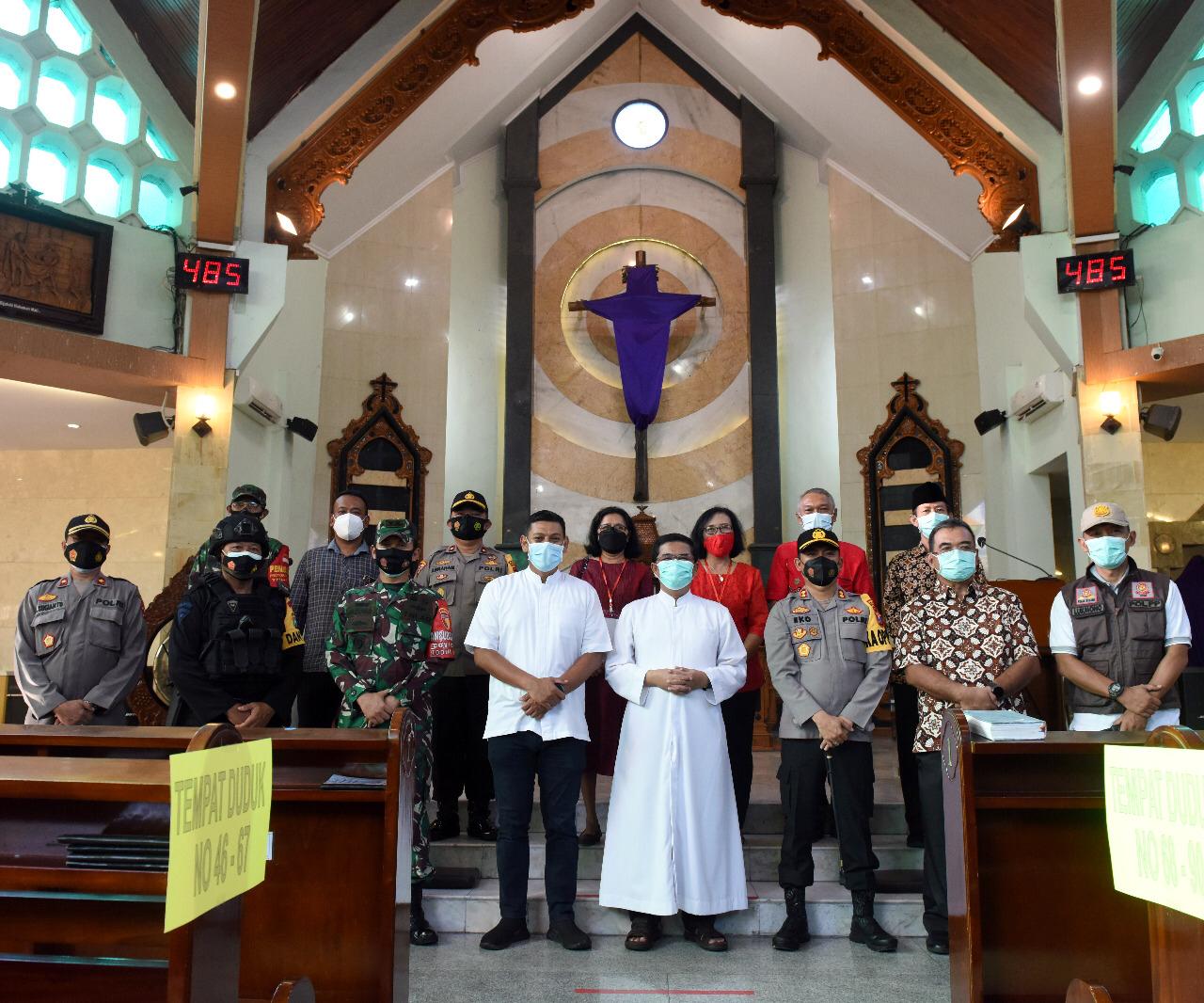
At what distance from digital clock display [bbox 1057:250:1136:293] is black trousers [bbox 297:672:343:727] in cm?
504

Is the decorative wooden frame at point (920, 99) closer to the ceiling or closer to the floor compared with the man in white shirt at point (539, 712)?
closer to the ceiling

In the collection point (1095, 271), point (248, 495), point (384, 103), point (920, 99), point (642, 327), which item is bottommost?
point (248, 495)

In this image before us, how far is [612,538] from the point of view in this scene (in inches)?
162

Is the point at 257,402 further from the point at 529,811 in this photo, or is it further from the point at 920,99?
the point at 920,99

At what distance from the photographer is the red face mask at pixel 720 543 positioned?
4105mm

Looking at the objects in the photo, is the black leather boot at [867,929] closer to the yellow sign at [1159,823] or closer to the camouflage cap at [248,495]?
the yellow sign at [1159,823]

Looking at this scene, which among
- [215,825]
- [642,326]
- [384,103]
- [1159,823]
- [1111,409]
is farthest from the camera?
[642,326]

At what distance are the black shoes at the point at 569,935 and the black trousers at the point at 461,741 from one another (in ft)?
2.48

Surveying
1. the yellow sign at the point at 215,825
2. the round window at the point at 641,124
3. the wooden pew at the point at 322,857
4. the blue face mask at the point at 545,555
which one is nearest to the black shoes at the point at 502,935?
the wooden pew at the point at 322,857

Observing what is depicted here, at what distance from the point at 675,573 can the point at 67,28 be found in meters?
5.86

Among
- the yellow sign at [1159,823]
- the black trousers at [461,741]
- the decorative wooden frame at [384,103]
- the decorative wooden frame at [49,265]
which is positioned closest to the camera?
the yellow sign at [1159,823]

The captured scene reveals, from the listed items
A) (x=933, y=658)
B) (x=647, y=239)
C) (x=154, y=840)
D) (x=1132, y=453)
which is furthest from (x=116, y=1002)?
(x=647, y=239)

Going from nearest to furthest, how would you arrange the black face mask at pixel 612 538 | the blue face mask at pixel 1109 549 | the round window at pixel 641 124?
the blue face mask at pixel 1109 549
the black face mask at pixel 612 538
the round window at pixel 641 124

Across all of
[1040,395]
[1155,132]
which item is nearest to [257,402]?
[1040,395]
